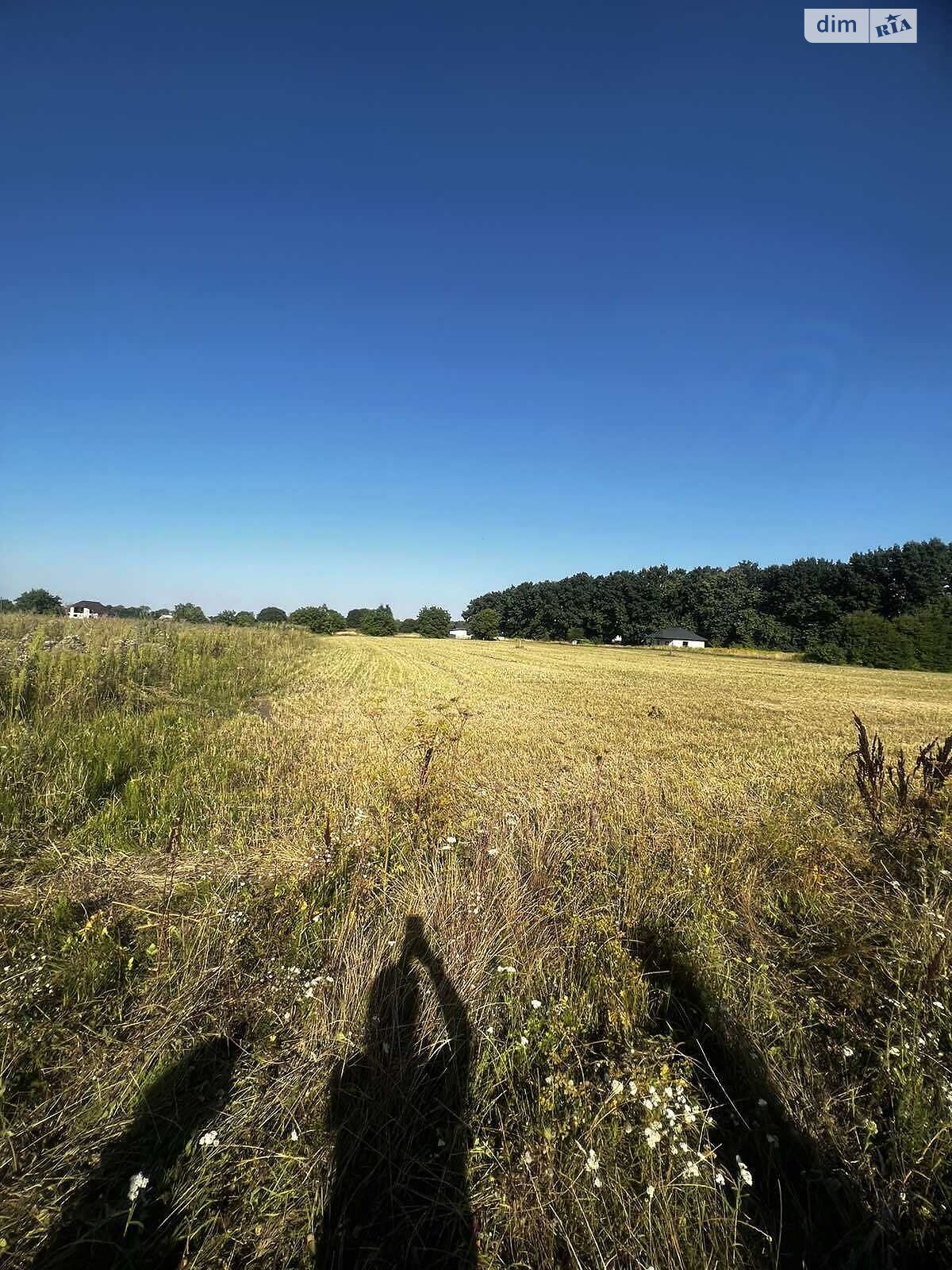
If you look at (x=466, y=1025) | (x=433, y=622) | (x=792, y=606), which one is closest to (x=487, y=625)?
(x=433, y=622)

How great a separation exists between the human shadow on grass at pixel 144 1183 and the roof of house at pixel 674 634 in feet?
295

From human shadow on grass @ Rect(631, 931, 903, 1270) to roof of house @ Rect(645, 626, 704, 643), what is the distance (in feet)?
291

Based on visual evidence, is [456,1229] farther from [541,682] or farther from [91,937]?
[541,682]

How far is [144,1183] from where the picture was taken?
1665 millimetres

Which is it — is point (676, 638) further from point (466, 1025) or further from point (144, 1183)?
point (144, 1183)

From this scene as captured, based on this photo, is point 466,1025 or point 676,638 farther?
point 676,638

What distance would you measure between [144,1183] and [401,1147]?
0.89 metres

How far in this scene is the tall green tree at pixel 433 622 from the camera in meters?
131

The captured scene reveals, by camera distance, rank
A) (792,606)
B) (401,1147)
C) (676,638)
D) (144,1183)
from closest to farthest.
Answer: (144,1183) → (401,1147) → (792,606) → (676,638)

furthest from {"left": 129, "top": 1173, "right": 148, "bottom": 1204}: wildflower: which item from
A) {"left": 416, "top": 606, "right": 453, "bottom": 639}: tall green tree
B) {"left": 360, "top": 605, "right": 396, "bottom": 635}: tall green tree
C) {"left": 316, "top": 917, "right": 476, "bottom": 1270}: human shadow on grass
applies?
{"left": 416, "top": 606, "right": 453, "bottom": 639}: tall green tree

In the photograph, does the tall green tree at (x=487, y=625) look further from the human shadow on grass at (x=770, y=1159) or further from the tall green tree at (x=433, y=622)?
the human shadow on grass at (x=770, y=1159)

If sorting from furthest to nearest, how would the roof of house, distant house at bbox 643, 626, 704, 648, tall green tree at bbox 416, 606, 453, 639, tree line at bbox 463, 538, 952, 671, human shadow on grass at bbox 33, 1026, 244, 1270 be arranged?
tall green tree at bbox 416, 606, 453, 639, the roof of house, distant house at bbox 643, 626, 704, 648, tree line at bbox 463, 538, 952, 671, human shadow on grass at bbox 33, 1026, 244, 1270

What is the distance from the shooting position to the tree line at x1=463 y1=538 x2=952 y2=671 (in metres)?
48.7

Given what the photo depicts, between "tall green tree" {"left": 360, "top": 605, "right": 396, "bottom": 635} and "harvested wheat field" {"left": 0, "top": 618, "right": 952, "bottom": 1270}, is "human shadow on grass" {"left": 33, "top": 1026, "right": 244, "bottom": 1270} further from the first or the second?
"tall green tree" {"left": 360, "top": 605, "right": 396, "bottom": 635}
